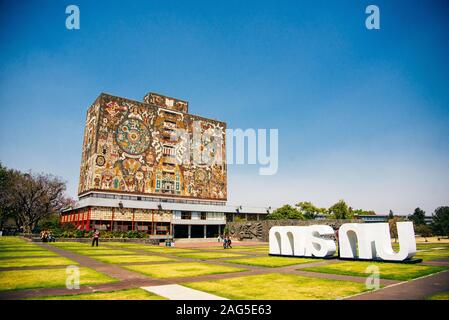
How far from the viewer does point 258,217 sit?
86.3m

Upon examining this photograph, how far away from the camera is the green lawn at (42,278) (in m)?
11.6

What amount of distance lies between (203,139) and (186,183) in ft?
45.3

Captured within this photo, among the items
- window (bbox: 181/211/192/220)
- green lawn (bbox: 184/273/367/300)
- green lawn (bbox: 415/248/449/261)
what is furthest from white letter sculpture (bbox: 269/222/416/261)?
window (bbox: 181/211/192/220)

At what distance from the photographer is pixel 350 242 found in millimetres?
21719

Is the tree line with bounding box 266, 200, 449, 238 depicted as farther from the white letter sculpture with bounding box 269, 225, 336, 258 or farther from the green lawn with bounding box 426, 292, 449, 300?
the green lawn with bounding box 426, 292, 449, 300

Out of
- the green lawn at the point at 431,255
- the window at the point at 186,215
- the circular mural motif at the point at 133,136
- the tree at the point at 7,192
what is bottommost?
the green lawn at the point at 431,255

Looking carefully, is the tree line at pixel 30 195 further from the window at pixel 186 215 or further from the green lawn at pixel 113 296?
the green lawn at pixel 113 296

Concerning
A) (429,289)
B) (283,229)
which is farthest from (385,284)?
(283,229)

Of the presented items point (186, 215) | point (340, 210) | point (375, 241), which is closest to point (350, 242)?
point (375, 241)

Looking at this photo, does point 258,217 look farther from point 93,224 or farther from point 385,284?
point 385,284

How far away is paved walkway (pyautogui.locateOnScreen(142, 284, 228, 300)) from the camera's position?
9.87m

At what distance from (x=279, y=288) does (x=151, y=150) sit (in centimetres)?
6235

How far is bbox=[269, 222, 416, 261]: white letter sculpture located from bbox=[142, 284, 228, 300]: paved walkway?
1409cm

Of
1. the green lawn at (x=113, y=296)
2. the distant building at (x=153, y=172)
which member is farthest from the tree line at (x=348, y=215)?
the green lawn at (x=113, y=296)
